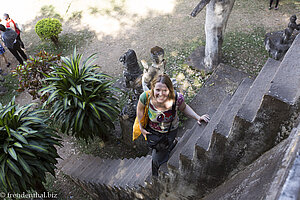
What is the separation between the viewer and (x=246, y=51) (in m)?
6.89

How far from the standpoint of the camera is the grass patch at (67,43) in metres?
8.29

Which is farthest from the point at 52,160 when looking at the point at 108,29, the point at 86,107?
the point at 108,29

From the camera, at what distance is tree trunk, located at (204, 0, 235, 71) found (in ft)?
17.4

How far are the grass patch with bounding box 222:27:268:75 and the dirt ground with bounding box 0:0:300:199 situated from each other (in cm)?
35

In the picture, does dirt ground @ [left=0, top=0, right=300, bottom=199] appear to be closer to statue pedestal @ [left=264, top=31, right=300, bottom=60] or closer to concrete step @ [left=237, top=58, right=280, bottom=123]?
statue pedestal @ [left=264, top=31, right=300, bottom=60]

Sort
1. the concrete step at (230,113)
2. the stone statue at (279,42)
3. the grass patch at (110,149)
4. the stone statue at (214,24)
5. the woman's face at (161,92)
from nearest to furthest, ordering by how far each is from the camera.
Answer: the concrete step at (230,113) → the woman's face at (161,92) → the stone statue at (214,24) → the grass patch at (110,149) → the stone statue at (279,42)

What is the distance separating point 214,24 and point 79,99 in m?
3.54

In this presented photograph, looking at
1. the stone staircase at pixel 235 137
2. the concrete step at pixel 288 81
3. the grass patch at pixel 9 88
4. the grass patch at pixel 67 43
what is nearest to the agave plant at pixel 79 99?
the stone staircase at pixel 235 137

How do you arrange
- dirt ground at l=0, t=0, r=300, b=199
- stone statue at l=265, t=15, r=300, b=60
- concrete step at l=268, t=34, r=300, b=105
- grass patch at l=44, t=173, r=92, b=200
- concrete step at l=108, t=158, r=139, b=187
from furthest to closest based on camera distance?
dirt ground at l=0, t=0, r=300, b=199 → stone statue at l=265, t=15, r=300, b=60 → grass patch at l=44, t=173, r=92, b=200 → concrete step at l=108, t=158, r=139, b=187 → concrete step at l=268, t=34, r=300, b=105

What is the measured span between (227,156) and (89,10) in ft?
29.1

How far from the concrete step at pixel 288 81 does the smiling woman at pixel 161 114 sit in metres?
1.04

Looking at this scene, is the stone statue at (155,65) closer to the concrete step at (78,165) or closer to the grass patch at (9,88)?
the concrete step at (78,165)

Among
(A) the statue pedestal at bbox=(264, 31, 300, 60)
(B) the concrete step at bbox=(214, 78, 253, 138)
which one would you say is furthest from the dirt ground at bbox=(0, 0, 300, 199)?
(B) the concrete step at bbox=(214, 78, 253, 138)

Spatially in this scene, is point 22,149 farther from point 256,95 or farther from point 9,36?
point 9,36
